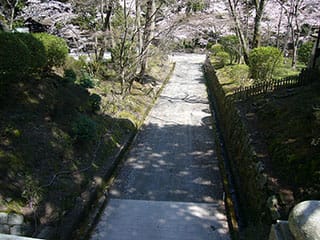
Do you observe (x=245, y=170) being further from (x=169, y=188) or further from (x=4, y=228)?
(x=4, y=228)

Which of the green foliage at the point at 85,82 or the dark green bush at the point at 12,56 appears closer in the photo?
the dark green bush at the point at 12,56

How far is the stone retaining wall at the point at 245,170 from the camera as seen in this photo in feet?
14.8

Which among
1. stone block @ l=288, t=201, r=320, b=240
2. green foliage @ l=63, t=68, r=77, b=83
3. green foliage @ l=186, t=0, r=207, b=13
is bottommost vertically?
stone block @ l=288, t=201, r=320, b=240

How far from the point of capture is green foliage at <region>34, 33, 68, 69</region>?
852 cm

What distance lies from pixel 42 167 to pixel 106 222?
147cm

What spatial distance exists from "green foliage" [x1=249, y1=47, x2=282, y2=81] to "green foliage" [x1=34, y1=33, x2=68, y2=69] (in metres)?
6.80

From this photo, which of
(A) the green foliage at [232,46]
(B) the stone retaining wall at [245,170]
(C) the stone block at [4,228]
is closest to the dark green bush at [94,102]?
(B) the stone retaining wall at [245,170]

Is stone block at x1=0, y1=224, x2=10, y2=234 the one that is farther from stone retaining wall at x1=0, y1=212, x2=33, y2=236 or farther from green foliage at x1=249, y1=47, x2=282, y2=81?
green foliage at x1=249, y1=47, x2=282, y2=81

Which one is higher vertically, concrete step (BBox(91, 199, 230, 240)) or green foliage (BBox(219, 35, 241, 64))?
green foliage (BBox(219, 35, 241, 64))

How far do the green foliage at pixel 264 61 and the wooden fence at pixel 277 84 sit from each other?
2025mm

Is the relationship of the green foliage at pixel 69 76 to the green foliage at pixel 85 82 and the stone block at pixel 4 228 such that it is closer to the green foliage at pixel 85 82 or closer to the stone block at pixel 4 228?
the green foliage at pixel 85 82

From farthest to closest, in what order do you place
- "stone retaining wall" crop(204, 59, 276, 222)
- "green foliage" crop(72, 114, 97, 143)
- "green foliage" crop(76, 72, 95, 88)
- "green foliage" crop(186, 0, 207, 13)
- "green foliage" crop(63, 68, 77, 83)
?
"green foliage" crop(186, 0, 207, 13) < "green foliage" crop(76, 72, 95, 88) < "green foliage" crop(63, 68, 77, 83) < "green foliage" crop(72, 114, 97, 143) < "stone retaining wall" crop(204, 59, 276, 222)

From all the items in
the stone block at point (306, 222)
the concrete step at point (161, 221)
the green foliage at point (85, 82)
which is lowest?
the concrete step at point (161, 221)

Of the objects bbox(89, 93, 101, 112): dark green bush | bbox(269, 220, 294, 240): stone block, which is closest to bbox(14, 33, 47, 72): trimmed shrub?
bbox(89, 93, 101, 112): dark green bush
